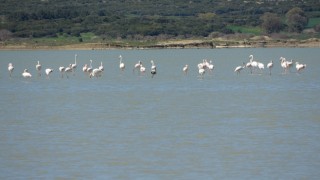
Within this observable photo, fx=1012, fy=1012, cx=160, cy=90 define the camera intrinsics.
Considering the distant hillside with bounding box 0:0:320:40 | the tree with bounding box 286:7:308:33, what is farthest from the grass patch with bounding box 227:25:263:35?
the tree with bounding box 286:7:308:33

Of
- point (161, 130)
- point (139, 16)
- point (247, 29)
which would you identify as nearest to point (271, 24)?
point (247, 29)

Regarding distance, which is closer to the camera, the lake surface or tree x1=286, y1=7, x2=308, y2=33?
the lake surface

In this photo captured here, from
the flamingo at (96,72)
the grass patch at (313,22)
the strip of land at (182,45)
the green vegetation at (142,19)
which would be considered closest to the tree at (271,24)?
the green vegetation at (142,19)

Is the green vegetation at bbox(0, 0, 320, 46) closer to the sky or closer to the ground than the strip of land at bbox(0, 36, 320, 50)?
closer to the sky

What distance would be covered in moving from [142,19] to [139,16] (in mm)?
9690

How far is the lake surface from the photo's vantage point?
16.9 m

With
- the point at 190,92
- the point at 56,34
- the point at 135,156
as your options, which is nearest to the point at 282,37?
the point at 56,34

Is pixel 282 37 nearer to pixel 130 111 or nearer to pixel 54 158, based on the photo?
pixel 130 111

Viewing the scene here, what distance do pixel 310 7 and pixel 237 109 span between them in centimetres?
8977

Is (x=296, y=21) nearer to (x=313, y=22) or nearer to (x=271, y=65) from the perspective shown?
(x=313, y=22)

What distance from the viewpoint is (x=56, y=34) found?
8919 centimetres

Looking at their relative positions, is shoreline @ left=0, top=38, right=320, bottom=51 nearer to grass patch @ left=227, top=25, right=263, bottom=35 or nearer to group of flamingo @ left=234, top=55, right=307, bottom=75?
grass patch @ left=227, top=25, right=263, bottom=35

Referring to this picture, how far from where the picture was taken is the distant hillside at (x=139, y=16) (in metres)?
91.8

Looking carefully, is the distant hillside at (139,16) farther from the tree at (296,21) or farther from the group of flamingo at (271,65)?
the group of flamingo at (271,65)
